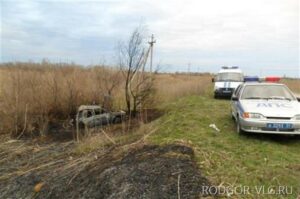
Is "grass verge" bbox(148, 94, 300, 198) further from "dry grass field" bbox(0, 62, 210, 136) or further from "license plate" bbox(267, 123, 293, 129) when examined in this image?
"dry grass field" bbox(0, 62, 210, 136)

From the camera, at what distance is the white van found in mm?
19641

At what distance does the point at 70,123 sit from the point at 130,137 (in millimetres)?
5263

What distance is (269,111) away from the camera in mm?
8016

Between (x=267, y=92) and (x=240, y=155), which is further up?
(x=267, y=92)

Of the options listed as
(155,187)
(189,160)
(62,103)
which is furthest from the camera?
(62,103)

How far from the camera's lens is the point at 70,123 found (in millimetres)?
14305

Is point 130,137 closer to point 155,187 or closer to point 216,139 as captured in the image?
point 216,139

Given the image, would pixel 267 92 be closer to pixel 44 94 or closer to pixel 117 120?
pixel 117 120

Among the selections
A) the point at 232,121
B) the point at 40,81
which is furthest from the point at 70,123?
the point at 232,121

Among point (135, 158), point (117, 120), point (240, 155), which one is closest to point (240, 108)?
point (240, 155)

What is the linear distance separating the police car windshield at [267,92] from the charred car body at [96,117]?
6.17m

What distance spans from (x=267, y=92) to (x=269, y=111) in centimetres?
148

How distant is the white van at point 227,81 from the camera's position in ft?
64.4

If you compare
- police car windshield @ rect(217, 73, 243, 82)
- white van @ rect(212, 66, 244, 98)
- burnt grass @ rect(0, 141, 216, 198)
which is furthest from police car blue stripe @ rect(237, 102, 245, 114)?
police car windshield @ rect(217, 73, 243, 82)
